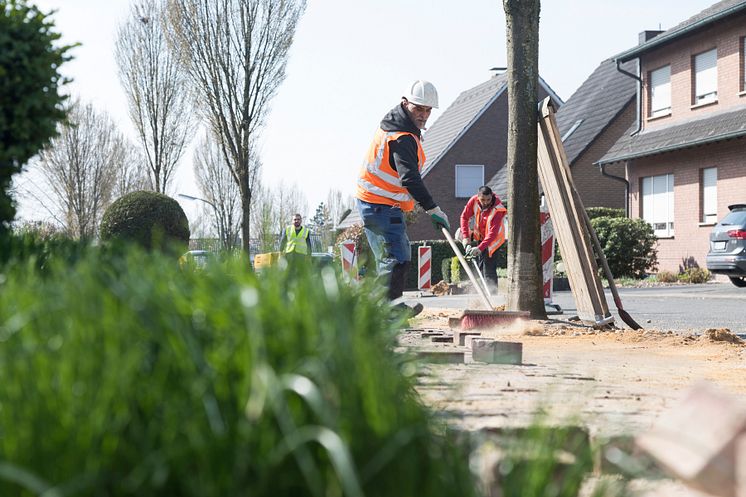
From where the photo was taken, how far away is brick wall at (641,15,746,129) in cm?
2336

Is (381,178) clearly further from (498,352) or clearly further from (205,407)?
(205,407)

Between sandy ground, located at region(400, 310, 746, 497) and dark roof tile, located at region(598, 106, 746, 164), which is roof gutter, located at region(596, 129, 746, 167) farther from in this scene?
sandy ground, located at region(400, 310, 746, 497)

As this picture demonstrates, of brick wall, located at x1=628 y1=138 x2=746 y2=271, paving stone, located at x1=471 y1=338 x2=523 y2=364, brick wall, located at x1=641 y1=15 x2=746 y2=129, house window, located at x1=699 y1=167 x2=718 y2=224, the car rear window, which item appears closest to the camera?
paving stone, located at x1=471 y1=338 x2=523 y2=364

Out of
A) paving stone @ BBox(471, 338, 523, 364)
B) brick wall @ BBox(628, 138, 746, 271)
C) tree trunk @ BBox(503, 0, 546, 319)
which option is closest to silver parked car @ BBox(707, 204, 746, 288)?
brick wall @ BBox(628, 138, 746, 271)

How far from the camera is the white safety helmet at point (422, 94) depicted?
7844mm

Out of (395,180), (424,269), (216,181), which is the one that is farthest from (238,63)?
(216,181)

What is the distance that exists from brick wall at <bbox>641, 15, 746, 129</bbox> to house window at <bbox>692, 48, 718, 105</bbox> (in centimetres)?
13

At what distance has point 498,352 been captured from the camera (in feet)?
18.1

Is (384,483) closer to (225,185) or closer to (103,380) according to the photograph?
(103,380)

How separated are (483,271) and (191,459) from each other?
38.2ft

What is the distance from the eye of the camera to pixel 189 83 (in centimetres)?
2473

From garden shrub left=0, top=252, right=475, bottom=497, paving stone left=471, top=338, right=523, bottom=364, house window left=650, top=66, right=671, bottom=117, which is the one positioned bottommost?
paving stone left=471, top=338, right=523, bottom=364

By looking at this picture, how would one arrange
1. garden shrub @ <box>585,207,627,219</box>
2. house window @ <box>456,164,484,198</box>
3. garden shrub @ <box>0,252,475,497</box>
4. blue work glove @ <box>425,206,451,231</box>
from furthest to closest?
house window @ <box>456,164,484,198</box>
garden shrub @ <box>585,207,627,219</box>
blue work glove @ <box>425,206,451,231</box>
garden shrub @ <box>0,252,475,497</box>

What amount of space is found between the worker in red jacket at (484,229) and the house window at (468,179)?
88.7 feet
